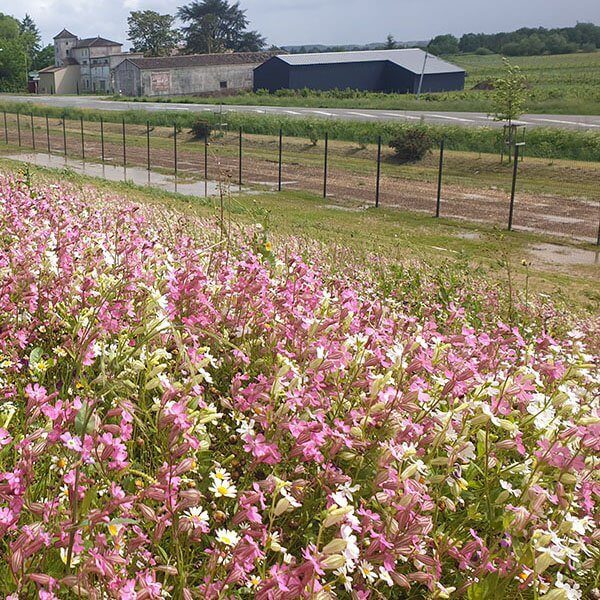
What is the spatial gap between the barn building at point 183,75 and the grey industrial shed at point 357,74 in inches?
553

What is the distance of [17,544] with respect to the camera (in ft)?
5.64

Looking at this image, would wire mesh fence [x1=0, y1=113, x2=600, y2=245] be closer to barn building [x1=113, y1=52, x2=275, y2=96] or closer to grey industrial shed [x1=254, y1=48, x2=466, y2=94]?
grey industrial shed [x1=254, y1=48, x2=466, y2=94]

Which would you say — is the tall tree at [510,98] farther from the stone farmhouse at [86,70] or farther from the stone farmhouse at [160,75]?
the stone farmhouse at [86,70]

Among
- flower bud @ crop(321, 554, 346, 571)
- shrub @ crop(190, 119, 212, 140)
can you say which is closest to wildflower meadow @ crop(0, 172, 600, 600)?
flower bud @ crop(321, 554, 346, 571)

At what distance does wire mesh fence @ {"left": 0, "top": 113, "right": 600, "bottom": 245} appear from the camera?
802 inches

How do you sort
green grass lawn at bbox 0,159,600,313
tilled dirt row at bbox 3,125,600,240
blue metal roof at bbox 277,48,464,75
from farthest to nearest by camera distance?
1. blue metal roof at bbox 277,48,464,75
2. tilled dirt row at bbox 3,125,600,240
3. green grass lawn at bbox 0,159,600,313

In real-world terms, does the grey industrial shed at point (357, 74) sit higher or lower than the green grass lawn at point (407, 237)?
higher

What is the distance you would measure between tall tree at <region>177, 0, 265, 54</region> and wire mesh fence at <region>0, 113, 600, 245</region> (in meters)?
85.3

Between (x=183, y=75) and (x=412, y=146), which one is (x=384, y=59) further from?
(x=412, y=146)

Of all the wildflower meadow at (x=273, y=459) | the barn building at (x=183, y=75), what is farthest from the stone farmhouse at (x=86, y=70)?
the wildflower meadow at (x=273, y=459)

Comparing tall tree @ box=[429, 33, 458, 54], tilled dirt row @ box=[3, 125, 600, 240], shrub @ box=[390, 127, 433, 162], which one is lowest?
tilled dirt row @ box=[3, 125, 600, 240]

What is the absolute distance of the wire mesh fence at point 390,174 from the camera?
20359 millimetres

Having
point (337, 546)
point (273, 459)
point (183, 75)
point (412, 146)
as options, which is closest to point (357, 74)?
point (183, 75)

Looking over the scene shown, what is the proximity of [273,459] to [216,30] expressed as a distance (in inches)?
5083
